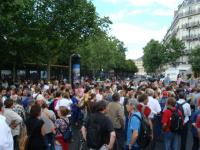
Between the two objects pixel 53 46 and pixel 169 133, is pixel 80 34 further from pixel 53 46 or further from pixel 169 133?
pixel 169 133

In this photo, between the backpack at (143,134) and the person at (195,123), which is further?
the person at (195,123)

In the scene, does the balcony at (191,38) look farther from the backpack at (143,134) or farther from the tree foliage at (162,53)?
the backpack at (143,134)

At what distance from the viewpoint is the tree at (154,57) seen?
384ft

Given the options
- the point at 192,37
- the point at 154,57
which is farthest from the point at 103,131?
the point at 192,37

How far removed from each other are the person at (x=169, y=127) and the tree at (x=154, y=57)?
10585 cm

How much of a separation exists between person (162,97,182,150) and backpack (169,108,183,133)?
0.19 ft

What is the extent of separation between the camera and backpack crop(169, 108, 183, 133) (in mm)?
11430

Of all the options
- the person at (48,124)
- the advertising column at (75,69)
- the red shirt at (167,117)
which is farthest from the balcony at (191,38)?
the person at (48,124)

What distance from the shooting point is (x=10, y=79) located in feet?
160

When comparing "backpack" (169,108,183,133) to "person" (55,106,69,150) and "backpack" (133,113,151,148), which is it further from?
"person" (55,106,69,150)

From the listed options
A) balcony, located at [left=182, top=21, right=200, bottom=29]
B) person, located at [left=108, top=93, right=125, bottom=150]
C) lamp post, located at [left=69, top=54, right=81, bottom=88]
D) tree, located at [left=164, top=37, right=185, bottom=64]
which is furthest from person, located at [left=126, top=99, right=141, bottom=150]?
balcony, located at [left=182, top=21, right=200, bottom=29]

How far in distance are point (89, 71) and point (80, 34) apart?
1347 inches

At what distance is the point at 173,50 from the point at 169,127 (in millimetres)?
104549

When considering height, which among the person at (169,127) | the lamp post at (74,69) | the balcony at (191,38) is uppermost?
the balcony at (191,38)
